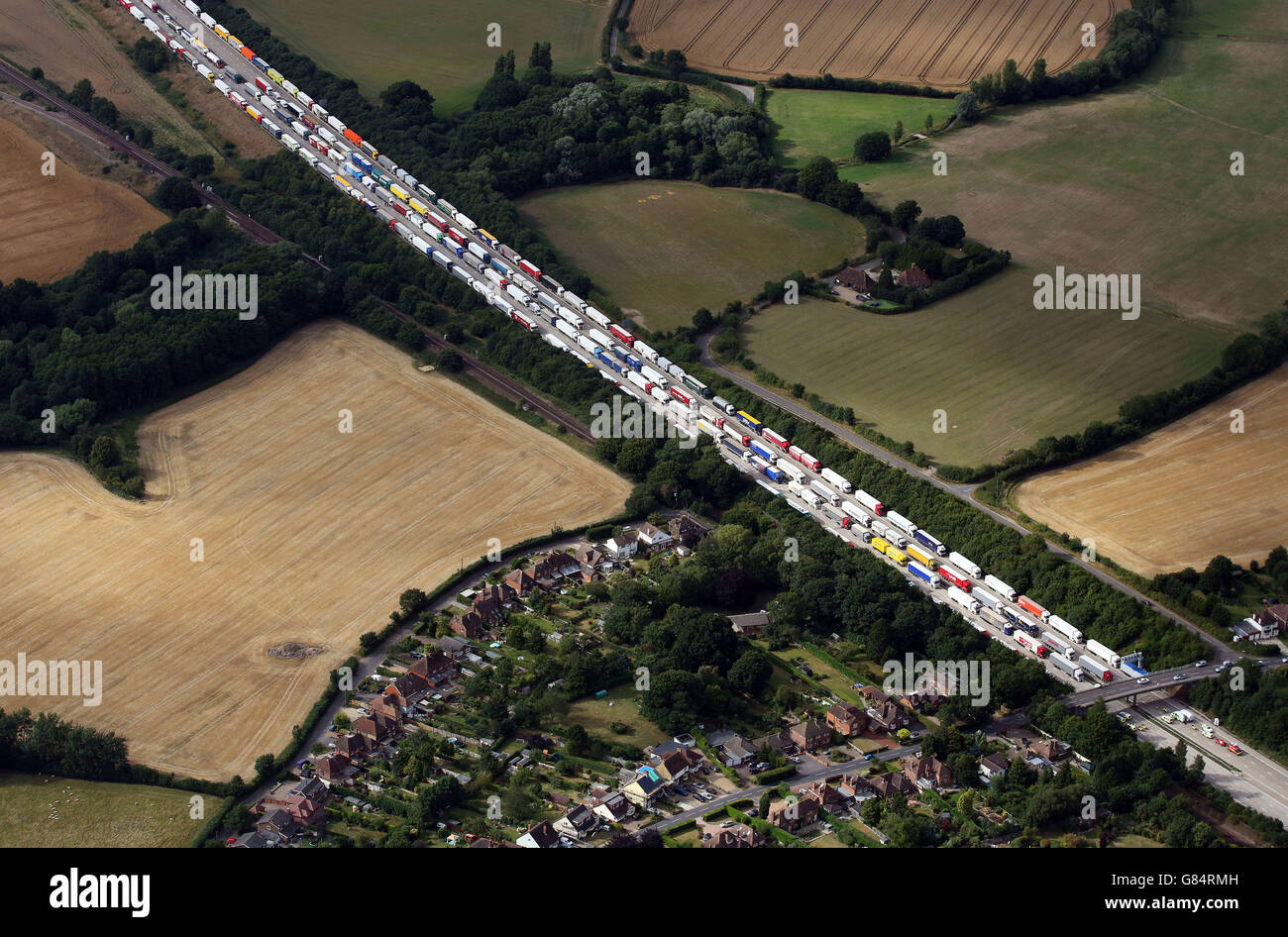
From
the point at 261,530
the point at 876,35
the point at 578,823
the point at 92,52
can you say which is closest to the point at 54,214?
the point at 92,52

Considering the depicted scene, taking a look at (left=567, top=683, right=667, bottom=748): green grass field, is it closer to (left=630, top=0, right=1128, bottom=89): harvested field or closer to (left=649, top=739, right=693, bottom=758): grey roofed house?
(left=649, top=739, right=693, bottom=758): grey roofed house

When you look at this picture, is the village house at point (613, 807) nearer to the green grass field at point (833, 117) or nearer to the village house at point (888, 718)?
the village house at point (888, 718)

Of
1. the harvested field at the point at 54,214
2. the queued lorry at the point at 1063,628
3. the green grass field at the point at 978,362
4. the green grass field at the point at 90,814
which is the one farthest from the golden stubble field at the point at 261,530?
the queued lorry at the point at 1063,628

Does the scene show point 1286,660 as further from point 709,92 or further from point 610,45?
point 610,45

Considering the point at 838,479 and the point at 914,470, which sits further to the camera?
the point at 914,470

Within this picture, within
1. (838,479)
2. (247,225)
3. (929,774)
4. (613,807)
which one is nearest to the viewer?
(613,807)

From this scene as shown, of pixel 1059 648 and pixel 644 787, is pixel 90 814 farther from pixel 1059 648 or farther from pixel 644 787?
pixel 1059 648

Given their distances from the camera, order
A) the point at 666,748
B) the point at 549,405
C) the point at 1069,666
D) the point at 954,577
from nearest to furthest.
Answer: the point at 666,748 → the point at 1069,666 → the point at 954,577 → the point at 549,405
